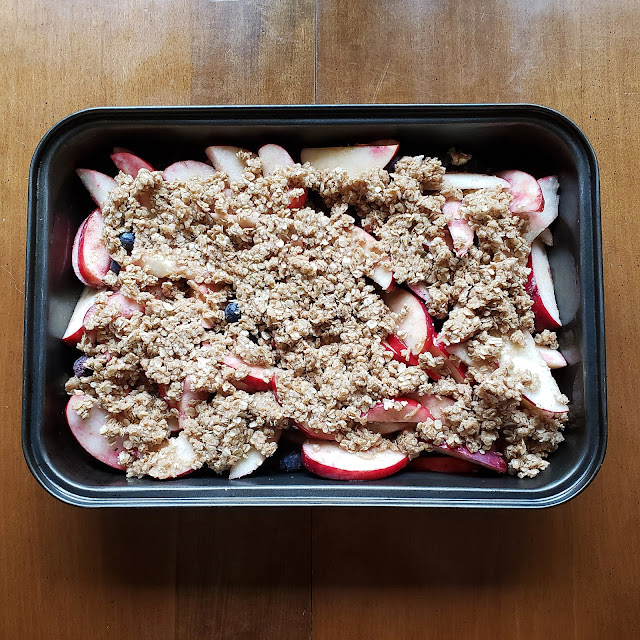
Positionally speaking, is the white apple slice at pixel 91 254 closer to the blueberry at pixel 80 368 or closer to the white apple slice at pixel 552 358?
the blueberry at pixel 80 368

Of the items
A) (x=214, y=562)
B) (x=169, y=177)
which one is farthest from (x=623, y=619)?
(x=169, y=177)

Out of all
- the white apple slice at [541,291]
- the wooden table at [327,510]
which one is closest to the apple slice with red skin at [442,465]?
the wooden table at [327,510]

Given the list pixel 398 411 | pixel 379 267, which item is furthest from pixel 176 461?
pixel 379 267

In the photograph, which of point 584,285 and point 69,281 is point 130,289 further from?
point 584,285

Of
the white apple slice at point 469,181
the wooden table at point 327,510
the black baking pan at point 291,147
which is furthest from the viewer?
the wooden table at point 327,510

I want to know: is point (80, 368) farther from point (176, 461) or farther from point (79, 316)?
point (176, 461)
